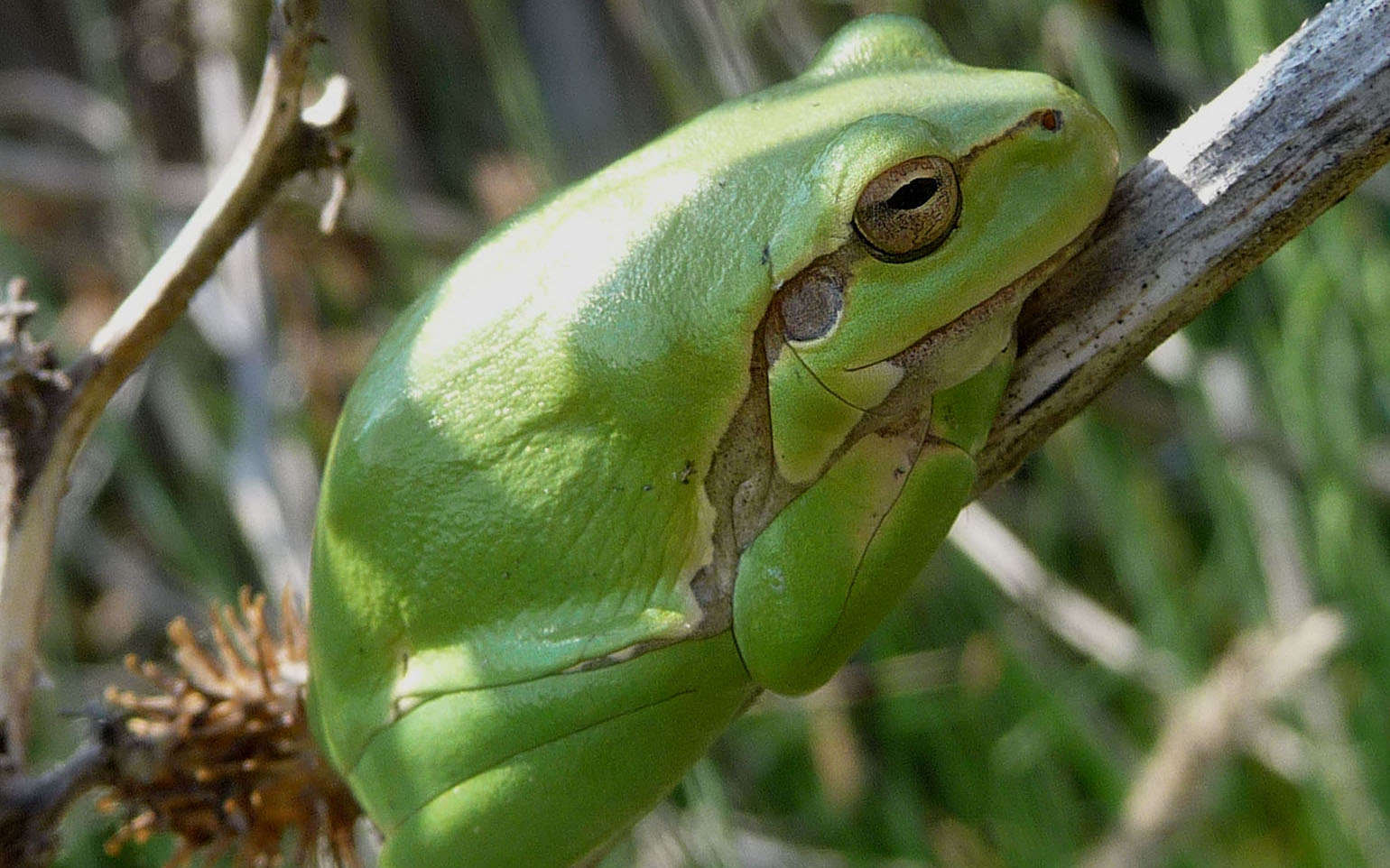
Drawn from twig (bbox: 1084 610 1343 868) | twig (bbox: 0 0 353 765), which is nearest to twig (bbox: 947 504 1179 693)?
twig (bbox: 1084 610 1343 868)

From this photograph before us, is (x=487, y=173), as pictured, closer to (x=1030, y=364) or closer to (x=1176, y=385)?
(x=1176, y=385)

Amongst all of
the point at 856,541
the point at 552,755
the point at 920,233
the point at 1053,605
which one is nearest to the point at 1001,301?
the point at 920,233

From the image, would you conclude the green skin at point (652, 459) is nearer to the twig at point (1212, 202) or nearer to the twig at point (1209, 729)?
the twig at point (1212, 202)

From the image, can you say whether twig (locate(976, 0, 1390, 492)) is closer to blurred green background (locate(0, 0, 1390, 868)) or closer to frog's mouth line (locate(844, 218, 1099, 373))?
frog's mouth line (locate(844, 218, 1099, 373))

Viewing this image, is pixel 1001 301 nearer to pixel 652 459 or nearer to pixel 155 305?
pixel 652 459

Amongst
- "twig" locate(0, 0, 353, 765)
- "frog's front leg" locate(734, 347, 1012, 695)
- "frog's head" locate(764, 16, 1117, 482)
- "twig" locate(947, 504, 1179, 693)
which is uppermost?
"twig" locate(0, 0, 353, 765)

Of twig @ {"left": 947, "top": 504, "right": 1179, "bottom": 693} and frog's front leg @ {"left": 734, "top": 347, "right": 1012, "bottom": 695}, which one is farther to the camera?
twig @ {"left": 947, "top": 504, "right": 1179, "bottom": 693}

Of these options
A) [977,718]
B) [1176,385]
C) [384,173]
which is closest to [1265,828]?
[977,718]
